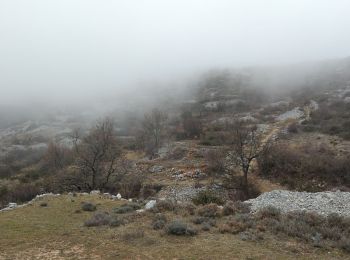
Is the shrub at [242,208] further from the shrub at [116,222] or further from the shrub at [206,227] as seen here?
the shrub at [116,222]

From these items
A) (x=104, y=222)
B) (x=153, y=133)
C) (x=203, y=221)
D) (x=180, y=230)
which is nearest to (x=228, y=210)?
(x=203, y=221)

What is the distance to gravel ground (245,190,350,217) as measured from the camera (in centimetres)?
2414

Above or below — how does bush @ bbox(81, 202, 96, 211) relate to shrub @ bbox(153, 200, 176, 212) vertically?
below

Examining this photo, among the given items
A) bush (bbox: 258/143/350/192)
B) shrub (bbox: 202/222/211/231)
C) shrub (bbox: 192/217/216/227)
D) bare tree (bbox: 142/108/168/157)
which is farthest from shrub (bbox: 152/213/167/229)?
bare tree (bbox: 142/108/168/157)

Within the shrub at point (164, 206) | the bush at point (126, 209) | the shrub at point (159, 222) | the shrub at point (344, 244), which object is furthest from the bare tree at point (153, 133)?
the shrub at point (344, 244)

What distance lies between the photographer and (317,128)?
232 feet

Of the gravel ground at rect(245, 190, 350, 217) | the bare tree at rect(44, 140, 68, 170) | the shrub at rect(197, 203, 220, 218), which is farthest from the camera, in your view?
the bare tree at rect(44, 140, 68, 170)

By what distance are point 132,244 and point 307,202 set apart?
1400 cm

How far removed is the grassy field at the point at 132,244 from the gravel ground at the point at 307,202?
6.91 metres

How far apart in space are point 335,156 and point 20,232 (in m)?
39.7

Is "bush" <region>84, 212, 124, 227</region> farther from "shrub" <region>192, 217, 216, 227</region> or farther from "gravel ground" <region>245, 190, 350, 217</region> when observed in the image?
"gravel ground" <region>245, 190, 350, 217</region>

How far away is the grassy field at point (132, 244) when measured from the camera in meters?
15.6

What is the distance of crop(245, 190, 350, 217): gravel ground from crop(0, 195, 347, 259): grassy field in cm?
691

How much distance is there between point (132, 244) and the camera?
56.1ft
